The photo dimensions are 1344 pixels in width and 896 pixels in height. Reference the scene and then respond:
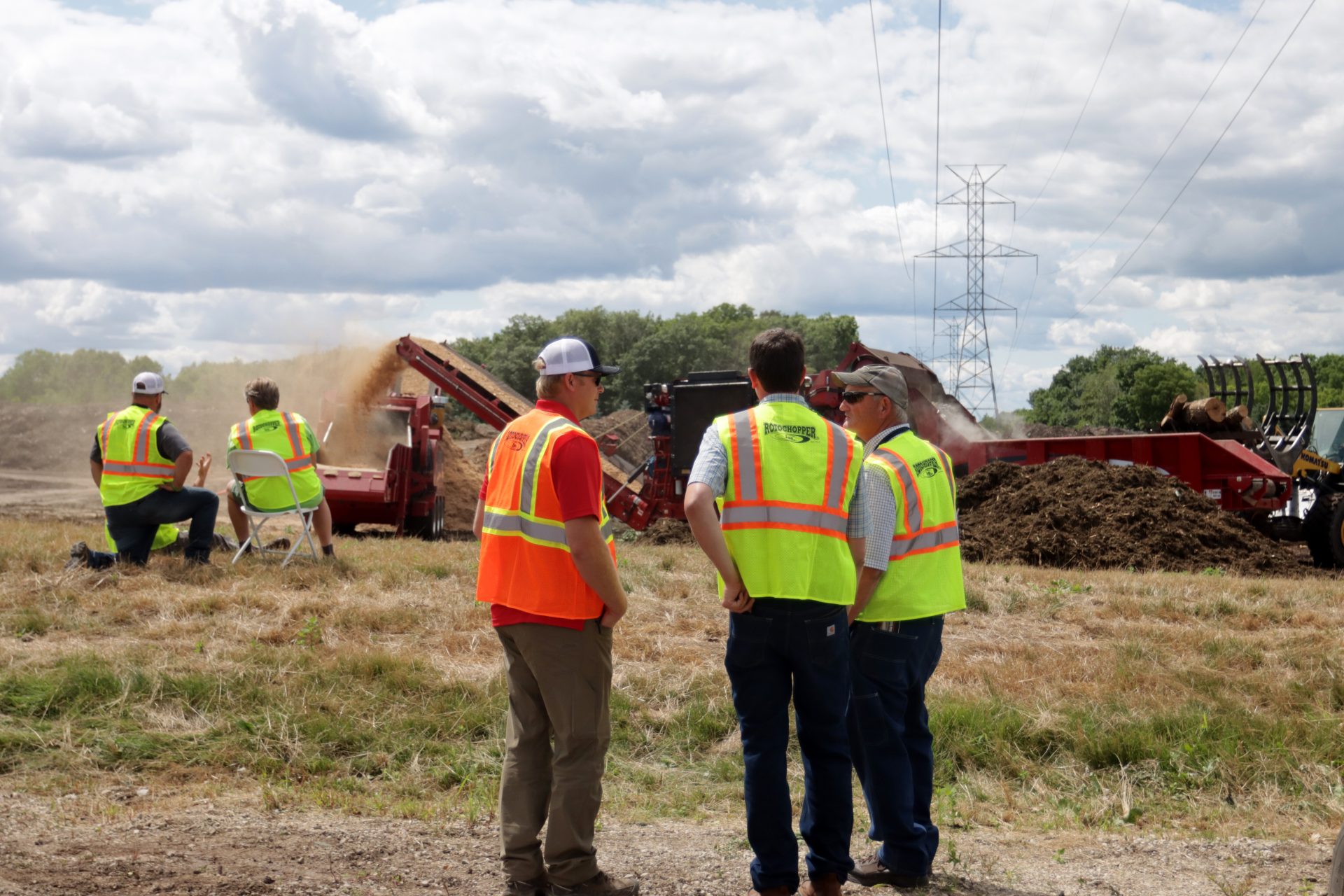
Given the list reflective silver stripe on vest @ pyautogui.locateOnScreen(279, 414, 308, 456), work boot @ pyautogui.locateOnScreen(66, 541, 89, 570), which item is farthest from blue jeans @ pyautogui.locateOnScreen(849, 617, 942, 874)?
work boot @ pyautogui.locateOnScreen(66, 541, 89, 570)

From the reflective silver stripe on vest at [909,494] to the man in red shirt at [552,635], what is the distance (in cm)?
108

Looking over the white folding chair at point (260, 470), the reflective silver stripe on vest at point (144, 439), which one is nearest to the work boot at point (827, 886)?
the white folding chair at point (260, 470)

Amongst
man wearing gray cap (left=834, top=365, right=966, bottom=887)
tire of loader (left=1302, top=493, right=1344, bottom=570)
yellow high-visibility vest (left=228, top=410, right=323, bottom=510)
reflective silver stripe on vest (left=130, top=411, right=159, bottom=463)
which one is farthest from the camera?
tire of loader (left=1302, top=493, right=1344, bottom=570)

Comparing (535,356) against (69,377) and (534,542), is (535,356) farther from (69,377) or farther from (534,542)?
(534,542)

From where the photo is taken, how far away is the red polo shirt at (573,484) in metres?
3.98

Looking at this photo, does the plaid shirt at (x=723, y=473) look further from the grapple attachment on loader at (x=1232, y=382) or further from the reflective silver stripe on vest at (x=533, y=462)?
the grapple attachment on loader at (x=1232, y=382)

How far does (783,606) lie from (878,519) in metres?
0.53

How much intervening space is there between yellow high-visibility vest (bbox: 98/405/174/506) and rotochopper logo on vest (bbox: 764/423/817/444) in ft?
23.1

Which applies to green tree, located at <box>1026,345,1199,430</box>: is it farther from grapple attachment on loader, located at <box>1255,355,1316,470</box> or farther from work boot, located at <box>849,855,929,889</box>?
work boot, located at <box>849,855,929,889</box>

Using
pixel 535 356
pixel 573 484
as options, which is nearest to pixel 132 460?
pixel 573 484

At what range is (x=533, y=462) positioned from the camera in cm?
409

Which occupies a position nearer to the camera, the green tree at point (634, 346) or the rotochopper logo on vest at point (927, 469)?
the rotochopper logo on vest at point (927, 469)

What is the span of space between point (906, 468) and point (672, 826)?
1904 millimetres

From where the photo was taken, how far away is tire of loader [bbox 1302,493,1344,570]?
50.8 feet
